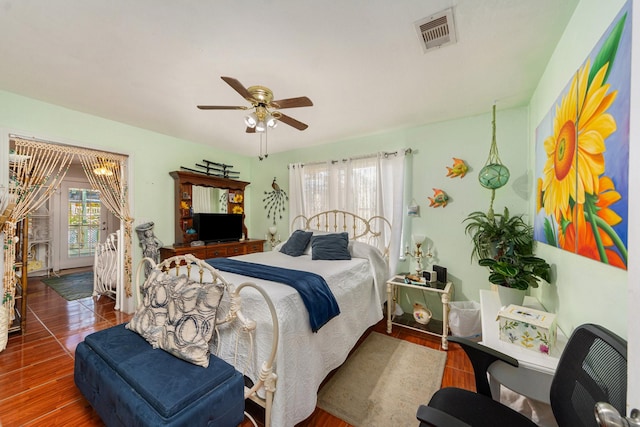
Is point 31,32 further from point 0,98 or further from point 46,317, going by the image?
point 46,317

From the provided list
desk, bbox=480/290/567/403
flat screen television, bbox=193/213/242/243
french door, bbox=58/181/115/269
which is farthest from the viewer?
french door, bbox=58/181/115/269

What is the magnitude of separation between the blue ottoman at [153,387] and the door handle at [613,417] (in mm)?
1495

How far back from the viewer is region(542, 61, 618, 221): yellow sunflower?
1021 mm

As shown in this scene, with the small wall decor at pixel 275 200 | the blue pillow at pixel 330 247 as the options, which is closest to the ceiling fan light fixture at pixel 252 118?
the blue pillow at pixel 330 247

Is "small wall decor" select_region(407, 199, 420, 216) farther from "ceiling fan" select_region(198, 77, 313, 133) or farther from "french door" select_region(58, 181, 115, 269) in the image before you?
"french door" select_region(58, 181, 115, 269)

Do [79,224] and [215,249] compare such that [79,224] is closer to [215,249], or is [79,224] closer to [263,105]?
[215,249]

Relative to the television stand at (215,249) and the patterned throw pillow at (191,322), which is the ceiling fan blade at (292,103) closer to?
the patterned throw pillow at (191,322)

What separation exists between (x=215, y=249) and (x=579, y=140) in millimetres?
4089

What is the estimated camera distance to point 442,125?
3145 millimetres

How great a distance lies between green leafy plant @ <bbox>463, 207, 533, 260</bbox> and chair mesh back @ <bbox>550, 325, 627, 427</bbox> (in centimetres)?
125

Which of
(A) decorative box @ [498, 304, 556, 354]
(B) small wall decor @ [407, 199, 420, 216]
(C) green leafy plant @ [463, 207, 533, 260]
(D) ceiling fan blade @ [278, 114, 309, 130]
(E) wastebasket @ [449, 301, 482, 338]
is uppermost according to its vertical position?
(D) ceiling fan blade @ [278, 114, 309, 130]

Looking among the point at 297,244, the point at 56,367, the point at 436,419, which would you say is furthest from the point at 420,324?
the point at 56,367

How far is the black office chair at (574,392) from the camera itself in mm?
726

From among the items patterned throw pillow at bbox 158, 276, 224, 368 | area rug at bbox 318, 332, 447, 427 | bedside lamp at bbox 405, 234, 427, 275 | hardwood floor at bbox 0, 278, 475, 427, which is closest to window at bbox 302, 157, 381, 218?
bedside lamp at bbox 405, 234, 427, 275
